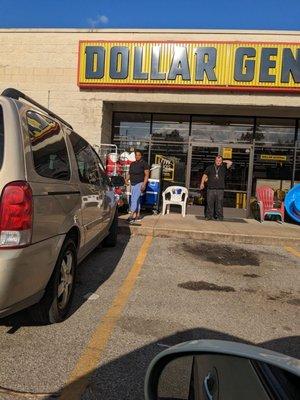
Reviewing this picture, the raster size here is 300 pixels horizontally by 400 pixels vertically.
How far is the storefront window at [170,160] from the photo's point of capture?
14359 mm

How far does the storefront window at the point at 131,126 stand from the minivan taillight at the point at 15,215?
1151 cm

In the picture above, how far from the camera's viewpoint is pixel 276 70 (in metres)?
12.1

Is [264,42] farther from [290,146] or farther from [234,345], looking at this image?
[234,345]

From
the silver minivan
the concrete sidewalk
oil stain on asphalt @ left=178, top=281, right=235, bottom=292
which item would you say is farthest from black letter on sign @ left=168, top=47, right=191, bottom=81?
the silver minivan

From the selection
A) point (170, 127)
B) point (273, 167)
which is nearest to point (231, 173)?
point (273, 167)

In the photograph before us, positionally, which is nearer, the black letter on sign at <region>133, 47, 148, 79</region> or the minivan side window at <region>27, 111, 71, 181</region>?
the minivan side window at <region>27, 111, 71, 181</region>

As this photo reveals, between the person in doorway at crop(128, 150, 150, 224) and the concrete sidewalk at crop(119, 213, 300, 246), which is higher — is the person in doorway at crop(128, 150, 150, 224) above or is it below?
above

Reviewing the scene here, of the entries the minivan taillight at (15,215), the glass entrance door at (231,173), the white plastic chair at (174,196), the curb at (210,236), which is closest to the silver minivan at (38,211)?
the minivan taillight at (15,215)

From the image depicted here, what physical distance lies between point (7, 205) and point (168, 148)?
11559mm

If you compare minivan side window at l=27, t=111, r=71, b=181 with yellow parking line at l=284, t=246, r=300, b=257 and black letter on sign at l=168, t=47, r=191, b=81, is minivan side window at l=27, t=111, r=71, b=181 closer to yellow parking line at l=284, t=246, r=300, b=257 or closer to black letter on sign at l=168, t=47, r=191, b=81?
yellow parking line at l=284, t=246, r=300, b=257

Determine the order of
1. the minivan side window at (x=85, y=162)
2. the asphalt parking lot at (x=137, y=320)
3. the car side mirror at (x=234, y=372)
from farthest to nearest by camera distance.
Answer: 1. the minivan side window at (x=85, y=162)
2. the asphalt parking lot at (x=137, y=320)
3. the car side mirror at (x=234, y=372)

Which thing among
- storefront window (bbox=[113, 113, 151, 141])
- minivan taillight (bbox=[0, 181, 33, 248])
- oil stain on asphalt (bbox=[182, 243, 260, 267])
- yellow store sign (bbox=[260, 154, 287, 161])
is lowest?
oil stain on asphalt (bbox=[182, 243, 260, 267])

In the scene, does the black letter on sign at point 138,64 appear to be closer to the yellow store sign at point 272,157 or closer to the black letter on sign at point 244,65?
the black letter on sign at point 244,65

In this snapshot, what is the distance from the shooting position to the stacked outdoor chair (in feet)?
41.6
